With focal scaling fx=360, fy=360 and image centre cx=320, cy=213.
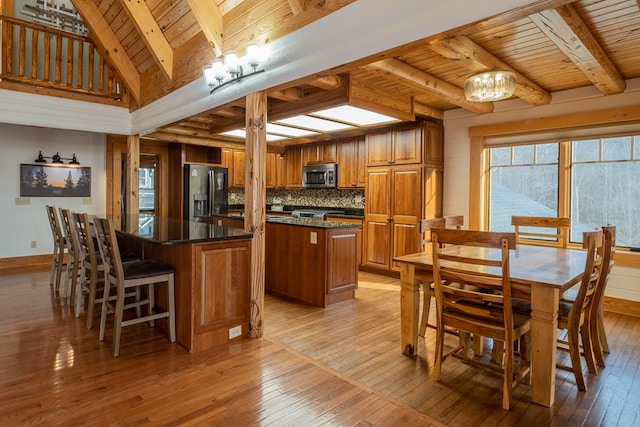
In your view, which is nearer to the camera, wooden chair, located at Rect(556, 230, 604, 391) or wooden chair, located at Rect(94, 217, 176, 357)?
wooden chair, located at Rect(556, 230, 604, 391)

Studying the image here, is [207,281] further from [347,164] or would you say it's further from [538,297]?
[347,164]

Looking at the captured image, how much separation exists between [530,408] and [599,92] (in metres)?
3.70

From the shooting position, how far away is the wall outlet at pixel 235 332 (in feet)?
10.1

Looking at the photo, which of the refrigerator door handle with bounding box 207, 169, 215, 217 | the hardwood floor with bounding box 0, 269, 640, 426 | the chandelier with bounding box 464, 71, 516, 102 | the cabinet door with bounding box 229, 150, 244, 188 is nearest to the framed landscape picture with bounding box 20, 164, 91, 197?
the refrigerator door handle with bounding box 207, 169, 215, 217

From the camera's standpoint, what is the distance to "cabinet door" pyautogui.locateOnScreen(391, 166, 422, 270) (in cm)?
521

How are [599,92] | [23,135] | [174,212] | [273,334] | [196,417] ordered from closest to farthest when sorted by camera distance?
[196,417] → [273,334] → [599,92] → [23,135] → [174,212]

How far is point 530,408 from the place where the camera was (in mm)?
2170

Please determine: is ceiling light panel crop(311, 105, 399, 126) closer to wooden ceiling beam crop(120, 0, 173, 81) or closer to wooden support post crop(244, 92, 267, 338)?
wooden support post crop(244, 92, 267, 338)

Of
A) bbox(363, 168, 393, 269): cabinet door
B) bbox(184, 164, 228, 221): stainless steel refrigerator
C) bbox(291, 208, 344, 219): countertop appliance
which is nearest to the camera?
bbox(363, 168, 393, 269): cabinet door

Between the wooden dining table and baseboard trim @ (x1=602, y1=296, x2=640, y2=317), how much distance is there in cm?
187

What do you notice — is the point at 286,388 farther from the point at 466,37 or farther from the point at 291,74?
the point at 466,37

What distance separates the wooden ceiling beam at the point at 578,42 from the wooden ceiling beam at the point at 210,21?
2.90 meters

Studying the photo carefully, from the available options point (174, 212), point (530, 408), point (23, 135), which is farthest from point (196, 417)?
point (23, 135)

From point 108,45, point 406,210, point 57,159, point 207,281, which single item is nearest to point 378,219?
point 406,210
